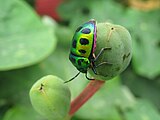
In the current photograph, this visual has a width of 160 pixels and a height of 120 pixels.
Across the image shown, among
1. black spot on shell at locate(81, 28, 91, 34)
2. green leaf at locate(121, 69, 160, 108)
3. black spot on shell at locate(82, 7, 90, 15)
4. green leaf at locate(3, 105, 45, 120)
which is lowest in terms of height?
green leaf at locate(121, 69, 160, 108)

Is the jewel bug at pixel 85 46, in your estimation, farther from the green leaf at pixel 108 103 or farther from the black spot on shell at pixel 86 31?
the green leaf at pixel 108 103

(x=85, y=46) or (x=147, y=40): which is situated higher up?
(x=85, y=46)

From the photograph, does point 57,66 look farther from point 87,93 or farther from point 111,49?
point 111,49

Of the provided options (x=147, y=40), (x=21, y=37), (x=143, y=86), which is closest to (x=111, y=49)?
(x=21, y=37)

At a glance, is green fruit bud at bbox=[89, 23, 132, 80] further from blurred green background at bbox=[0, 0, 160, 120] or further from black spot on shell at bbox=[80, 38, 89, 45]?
blurred green background at bbox=[0, 0, 160, 120]

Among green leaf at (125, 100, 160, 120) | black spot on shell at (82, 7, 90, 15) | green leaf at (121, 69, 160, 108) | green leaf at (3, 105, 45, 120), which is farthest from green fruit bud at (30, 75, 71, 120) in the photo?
black spot on shell at (82, 7, 90, 15)
